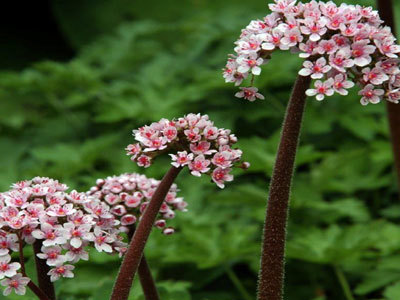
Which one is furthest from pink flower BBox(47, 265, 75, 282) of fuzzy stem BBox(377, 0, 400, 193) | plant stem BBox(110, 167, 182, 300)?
fuzzy stem BBox(377, 0, 400, 193)

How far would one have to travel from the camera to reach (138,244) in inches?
59.4

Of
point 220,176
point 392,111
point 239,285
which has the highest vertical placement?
point 392,111

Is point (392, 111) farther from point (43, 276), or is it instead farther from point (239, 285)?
point (43, 276)

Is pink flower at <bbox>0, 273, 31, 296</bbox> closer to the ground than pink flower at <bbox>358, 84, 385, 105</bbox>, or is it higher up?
closer to the ground

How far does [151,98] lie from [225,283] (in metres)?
1.40

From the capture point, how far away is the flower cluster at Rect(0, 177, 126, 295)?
1.42 m

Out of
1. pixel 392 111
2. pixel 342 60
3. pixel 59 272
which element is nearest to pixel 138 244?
pixel 59 272

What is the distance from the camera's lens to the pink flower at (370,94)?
1.45 m

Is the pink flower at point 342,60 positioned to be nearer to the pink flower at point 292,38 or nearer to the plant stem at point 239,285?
the pink flower at point 292,38

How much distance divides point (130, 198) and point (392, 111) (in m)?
1.07

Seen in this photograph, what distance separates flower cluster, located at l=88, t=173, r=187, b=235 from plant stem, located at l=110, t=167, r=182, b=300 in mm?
155

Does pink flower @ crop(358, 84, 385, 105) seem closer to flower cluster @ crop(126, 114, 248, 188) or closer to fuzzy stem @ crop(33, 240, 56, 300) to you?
flower cluster @ crop(126, 114, 248, 188)

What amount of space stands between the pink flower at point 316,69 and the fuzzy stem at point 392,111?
0.96 meters

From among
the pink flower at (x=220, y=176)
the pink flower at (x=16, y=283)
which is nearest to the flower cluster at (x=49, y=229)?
the pink flower at (x=16, y=283)
